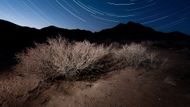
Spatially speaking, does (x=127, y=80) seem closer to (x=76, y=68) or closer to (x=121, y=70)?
(x=121, y=70)

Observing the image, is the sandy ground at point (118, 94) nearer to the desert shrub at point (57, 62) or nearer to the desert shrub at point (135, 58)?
the desert shrub at point (57, 62)

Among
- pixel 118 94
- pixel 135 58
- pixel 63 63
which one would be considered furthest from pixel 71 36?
pixel 118 94

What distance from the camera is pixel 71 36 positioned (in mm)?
29781

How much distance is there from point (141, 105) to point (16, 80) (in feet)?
14.3

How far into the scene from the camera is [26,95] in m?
5.45

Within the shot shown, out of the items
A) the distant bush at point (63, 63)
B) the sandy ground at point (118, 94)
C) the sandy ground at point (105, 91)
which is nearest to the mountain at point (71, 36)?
the distant bush at point (63, 63)

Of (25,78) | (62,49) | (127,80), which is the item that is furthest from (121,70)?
(25,78)

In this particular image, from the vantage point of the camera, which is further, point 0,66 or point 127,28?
point 127,28

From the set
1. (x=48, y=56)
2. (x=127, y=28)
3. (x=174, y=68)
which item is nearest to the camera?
(x=48, y=56)

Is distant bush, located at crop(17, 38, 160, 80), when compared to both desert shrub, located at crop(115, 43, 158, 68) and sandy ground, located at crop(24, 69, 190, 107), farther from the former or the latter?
sandy ground, located at crop(24, 69, 190, 107)

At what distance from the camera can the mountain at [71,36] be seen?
1641 centimetres

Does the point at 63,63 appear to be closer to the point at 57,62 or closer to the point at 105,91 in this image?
the point at 57,62

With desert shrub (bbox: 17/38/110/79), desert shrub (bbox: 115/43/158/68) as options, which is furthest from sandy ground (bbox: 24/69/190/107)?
desert shrub (bbox: 115/43/158/68)

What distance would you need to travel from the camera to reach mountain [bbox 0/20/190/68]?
1641 cm
